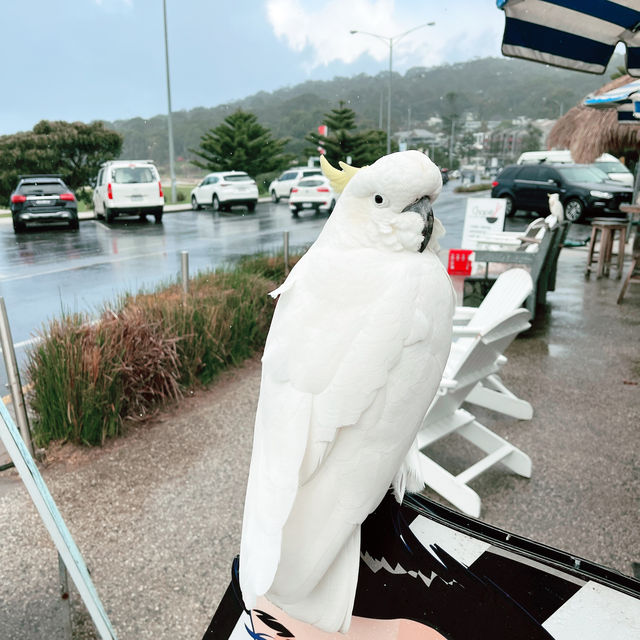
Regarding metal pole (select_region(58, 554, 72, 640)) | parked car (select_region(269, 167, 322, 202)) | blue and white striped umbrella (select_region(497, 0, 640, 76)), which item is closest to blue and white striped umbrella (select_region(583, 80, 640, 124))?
blue and white striped umbrella (select_region(497, 0, 640, 76))

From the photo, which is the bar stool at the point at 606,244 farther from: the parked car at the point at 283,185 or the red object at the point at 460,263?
the parked car at the point at 283,185

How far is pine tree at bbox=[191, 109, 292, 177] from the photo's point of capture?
4620 millimetres

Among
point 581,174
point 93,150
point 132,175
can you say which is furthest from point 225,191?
point 581,174

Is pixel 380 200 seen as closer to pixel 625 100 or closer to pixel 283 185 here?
pixel 625 100

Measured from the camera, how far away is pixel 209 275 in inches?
174

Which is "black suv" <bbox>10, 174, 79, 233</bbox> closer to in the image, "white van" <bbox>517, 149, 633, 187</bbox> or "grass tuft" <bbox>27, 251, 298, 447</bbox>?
"grass tuft" <bbox>27, 251, 298, 447</bbox>

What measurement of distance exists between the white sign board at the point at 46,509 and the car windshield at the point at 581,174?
1406cm

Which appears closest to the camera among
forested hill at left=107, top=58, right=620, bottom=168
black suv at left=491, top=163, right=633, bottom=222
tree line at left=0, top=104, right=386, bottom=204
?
forested hill at left=107, top=58, right=620, bottom=168

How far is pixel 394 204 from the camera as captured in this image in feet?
3.08

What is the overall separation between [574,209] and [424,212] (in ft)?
44.8

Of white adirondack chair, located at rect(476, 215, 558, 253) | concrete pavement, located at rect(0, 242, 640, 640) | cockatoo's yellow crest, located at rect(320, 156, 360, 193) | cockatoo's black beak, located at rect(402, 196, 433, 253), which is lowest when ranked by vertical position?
concrete pavement, located at rect(0, 242, 640, 640)

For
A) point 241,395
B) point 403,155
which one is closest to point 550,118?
point 241,395

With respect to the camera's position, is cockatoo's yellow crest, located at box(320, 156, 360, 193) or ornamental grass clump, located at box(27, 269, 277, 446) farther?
ornamental grass clump, located at box(27, 269, 277, 446)

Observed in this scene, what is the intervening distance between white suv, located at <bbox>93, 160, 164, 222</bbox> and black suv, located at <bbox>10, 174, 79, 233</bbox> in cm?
29
